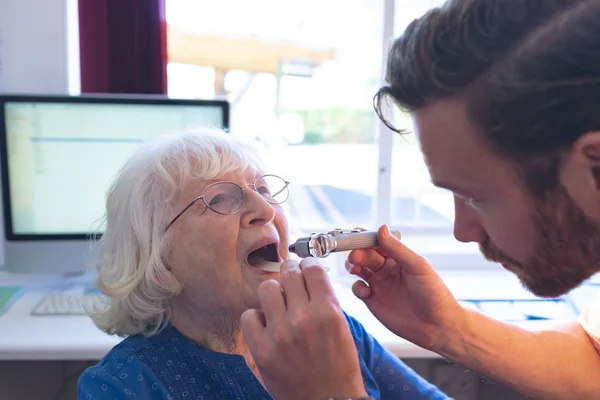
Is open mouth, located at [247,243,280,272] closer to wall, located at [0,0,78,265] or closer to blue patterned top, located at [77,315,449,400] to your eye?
blue patterned top, located at [77,315,449,400]

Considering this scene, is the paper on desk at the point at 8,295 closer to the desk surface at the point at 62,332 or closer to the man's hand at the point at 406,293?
the desk surface at the point at 62,332

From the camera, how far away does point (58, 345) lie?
1.45 meters

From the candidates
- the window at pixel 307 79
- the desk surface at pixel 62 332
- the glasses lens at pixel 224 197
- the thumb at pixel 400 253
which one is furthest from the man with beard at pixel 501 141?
the window at pixel 307 79

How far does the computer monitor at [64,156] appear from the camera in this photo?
1807mm

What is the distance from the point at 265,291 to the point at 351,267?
Result: 0.97 ft

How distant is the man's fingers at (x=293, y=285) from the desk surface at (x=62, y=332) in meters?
0.70

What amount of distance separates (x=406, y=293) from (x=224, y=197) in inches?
16.2

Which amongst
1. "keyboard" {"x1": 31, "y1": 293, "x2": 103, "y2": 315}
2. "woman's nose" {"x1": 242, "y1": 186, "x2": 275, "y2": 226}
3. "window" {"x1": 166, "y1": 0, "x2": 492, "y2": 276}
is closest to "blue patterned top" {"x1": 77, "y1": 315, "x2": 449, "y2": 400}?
"woman's nose" {"x1": 242, "y1": 186, "x2": 275, "y2": 226}

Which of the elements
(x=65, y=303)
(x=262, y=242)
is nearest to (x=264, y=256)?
(x=262, y=242)

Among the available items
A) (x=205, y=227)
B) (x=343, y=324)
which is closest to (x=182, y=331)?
(x=205, y=227)

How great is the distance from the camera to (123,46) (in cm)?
200

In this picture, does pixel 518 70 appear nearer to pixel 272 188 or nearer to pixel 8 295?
pixel 272 188

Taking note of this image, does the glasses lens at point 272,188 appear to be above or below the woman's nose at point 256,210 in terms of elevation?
above

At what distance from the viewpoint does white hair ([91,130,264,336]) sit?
1.17 m
